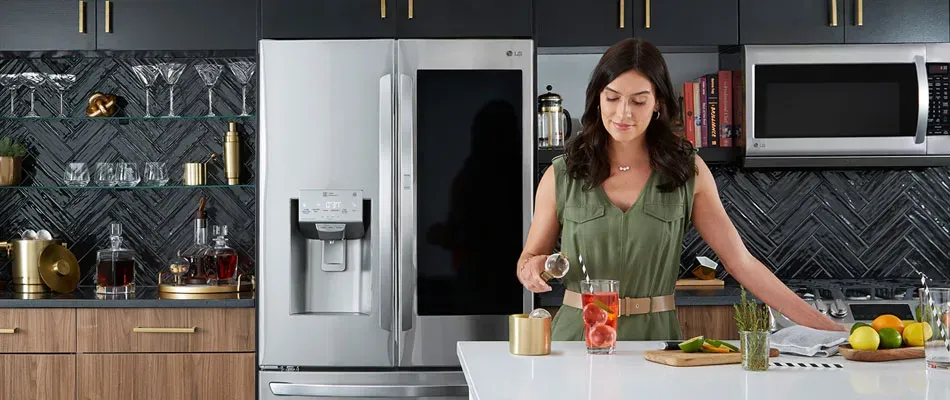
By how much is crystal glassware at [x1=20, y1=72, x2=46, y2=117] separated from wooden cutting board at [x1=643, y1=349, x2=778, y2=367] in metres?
3.04

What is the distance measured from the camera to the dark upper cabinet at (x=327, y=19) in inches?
140

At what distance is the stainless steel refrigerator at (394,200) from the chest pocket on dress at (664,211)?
110 centimetres

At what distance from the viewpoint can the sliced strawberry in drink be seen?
6.40 feet

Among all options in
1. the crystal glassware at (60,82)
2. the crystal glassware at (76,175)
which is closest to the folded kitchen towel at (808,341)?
the crystal glassware at (76,175)

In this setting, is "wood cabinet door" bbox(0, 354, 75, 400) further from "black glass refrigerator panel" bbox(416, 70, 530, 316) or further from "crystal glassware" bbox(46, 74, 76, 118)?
"black glass refrigerator panel" bbox(416, 70, 530, 316)

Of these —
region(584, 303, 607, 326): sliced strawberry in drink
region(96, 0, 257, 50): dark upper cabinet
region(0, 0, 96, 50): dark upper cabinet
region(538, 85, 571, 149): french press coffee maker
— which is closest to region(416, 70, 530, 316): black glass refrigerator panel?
region(538, 85, 571, 149): french press coffee maker

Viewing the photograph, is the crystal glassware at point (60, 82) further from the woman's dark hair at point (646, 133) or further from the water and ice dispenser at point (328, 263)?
the woman's dark hair at point (646, 133)

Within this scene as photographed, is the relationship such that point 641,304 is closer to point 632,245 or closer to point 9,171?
point 632,245

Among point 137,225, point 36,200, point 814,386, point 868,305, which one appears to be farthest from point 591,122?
point 36,200

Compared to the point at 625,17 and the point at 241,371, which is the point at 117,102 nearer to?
the point at 241,371

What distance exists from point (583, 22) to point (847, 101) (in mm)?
1028

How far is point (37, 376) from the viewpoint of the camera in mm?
3506

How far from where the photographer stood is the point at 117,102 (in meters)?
4.14

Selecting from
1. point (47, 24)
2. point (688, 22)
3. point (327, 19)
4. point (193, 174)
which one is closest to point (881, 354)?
point (688, 22)
